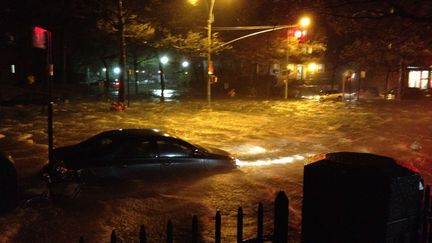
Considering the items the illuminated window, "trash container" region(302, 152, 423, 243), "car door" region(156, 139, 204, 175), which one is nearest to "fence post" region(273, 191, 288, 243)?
"trash container" region(302, 152, 423, 243)

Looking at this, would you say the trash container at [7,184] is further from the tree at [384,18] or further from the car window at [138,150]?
the tree at [384,18]

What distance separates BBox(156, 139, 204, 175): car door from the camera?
10.7 m

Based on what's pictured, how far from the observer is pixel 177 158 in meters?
10.8

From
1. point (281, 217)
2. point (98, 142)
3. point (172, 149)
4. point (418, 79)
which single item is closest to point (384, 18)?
point (172, 149)

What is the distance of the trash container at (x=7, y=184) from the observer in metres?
7.89

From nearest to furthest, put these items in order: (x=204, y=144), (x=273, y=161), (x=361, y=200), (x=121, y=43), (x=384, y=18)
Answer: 1. (x=361, y=200)
2. (x=384, y=18)
3. (x=273, y=161)
4. (x=204, y=144)
5. (x=121, y=43)

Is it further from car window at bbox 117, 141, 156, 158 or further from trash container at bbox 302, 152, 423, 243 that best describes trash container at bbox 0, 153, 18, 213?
trash container at bbox 302, 152, 423, 243

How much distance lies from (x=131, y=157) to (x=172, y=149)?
0.96m

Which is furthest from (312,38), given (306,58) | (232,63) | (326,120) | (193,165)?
(193,165)

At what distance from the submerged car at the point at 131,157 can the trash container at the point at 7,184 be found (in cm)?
170

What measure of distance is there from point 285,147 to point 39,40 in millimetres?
9178

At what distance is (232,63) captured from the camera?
189 ft

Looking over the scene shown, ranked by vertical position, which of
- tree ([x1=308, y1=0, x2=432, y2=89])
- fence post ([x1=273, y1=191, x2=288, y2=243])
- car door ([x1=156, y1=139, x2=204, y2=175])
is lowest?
car door ([x1=156, y1=139, x2=204, y2=175])

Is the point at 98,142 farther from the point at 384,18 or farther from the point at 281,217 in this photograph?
the point at 281,217
